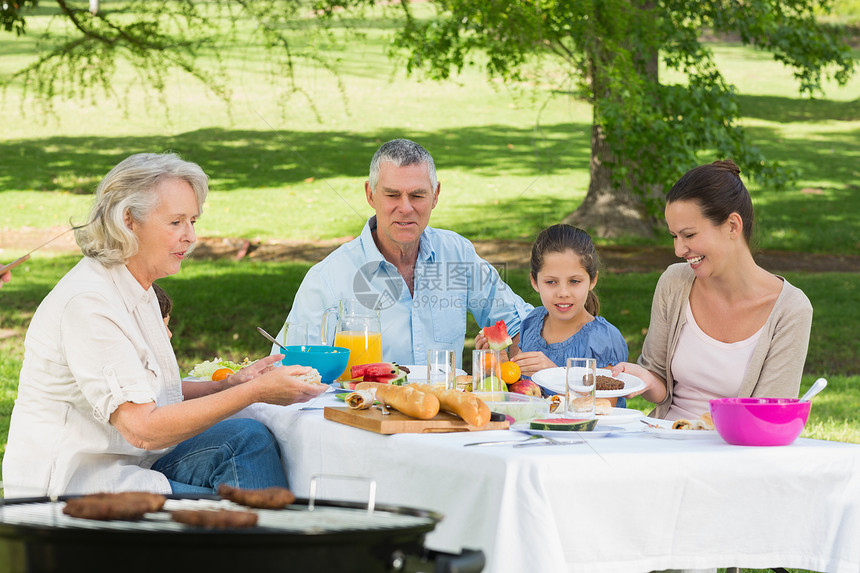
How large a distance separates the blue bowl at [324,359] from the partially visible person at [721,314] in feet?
3.12

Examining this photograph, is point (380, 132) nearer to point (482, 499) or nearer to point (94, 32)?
point (94, 32)

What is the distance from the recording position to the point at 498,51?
7.71 meters

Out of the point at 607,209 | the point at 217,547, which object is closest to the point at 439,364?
the point at 217,547

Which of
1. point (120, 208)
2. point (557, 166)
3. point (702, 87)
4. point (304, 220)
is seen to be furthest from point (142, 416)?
point (557, 166)

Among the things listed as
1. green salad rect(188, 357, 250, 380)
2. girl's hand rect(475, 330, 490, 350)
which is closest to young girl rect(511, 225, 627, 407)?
girl's hand rect(475, 330, 490, 350)

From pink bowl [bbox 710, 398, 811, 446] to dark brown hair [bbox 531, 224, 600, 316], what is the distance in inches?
61.8

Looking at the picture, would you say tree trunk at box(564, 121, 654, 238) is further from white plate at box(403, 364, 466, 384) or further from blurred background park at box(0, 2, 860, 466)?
white plate at box(403, 364, 466, 384)

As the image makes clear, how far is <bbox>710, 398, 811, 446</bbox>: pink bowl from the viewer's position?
2.42 meters

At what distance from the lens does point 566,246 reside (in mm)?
3998

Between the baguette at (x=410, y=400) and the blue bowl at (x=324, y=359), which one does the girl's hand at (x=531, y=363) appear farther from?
the baguette at (x=410, y=400)

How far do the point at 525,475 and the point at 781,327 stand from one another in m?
1.55

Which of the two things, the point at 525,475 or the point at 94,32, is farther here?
the point at 94,32

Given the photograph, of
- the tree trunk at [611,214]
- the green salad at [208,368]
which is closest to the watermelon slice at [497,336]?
the green salad at [208,368]

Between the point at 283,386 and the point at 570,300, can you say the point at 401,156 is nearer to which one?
the point at 570,300
